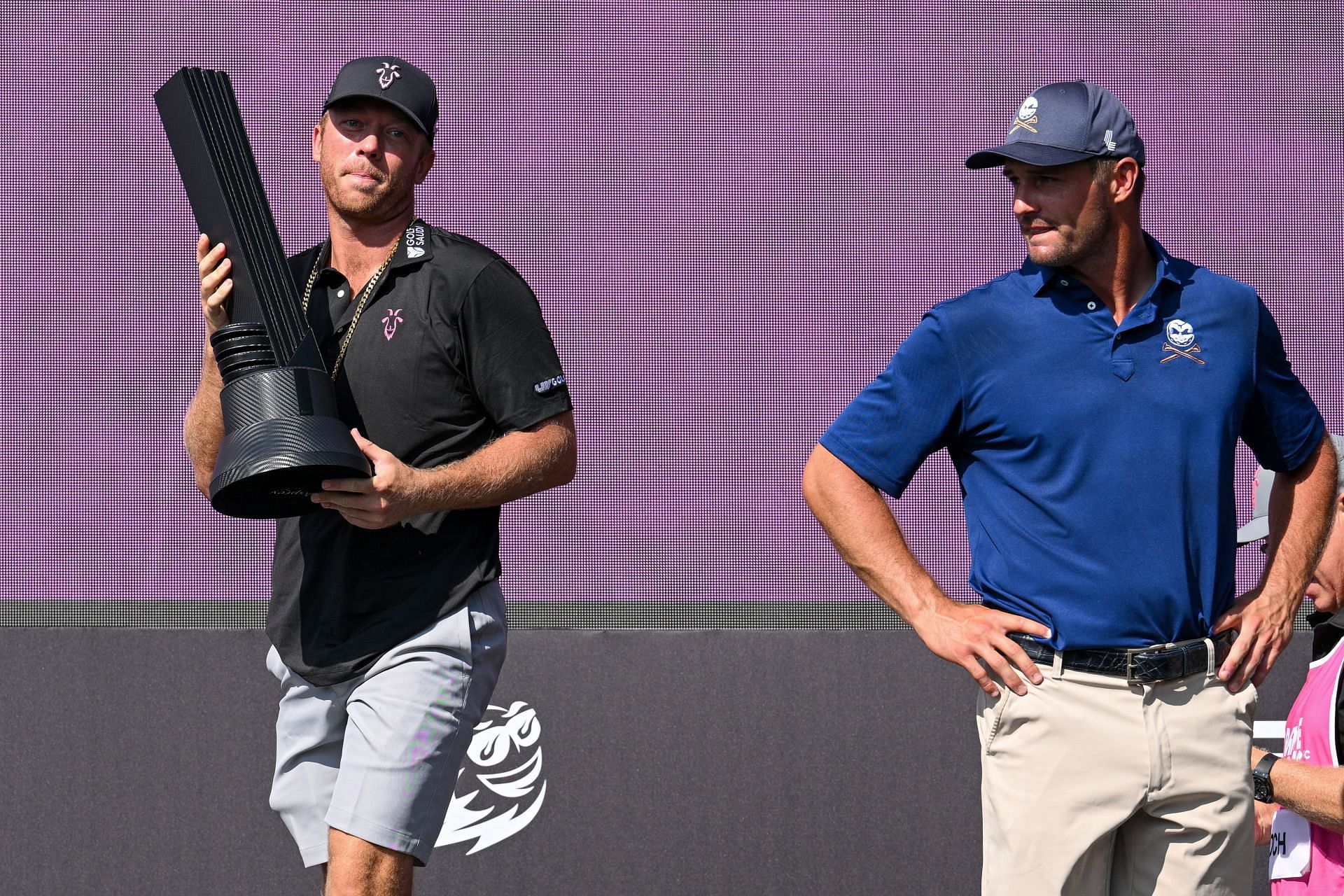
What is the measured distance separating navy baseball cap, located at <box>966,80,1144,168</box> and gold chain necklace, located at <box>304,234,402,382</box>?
96 centimetres

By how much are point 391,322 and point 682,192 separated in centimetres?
166

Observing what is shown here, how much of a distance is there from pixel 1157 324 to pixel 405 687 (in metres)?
1.25

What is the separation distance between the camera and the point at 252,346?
217 centimetres

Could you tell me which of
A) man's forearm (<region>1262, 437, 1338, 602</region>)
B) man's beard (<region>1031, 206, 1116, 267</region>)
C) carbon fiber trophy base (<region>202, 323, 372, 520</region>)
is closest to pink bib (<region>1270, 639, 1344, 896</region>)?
man's forearm (<region>1262, 437, 1338, 602</region>)

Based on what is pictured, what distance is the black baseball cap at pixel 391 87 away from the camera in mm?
2389

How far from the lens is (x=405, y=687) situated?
2.30m

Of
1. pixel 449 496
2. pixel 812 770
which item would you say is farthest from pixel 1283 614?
pixel 812 770

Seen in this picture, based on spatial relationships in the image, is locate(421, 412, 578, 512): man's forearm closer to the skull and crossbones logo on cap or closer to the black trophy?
the black trophy

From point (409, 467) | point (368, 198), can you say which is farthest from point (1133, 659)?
point (368, 198)

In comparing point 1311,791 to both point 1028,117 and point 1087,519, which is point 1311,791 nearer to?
point 1087,519

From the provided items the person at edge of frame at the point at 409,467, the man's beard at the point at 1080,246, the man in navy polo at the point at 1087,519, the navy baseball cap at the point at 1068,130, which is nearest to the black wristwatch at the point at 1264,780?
the man in navy polo at the point at 1087,519

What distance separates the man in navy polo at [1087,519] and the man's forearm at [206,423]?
98 cm

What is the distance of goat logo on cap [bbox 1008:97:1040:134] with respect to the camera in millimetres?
2152

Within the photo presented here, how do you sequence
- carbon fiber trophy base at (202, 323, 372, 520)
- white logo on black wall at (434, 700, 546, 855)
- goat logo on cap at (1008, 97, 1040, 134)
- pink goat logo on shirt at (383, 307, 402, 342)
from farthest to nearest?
1. white logo on black wall at (434, 700, 546, 855)
2. pink goat logo on shirt at (383, 307, 402, 342)
3. goat logo on cap at (1008, 97, 1040, 134)
4. carbon fiber trophy base at (202, 323, 372, 520)
